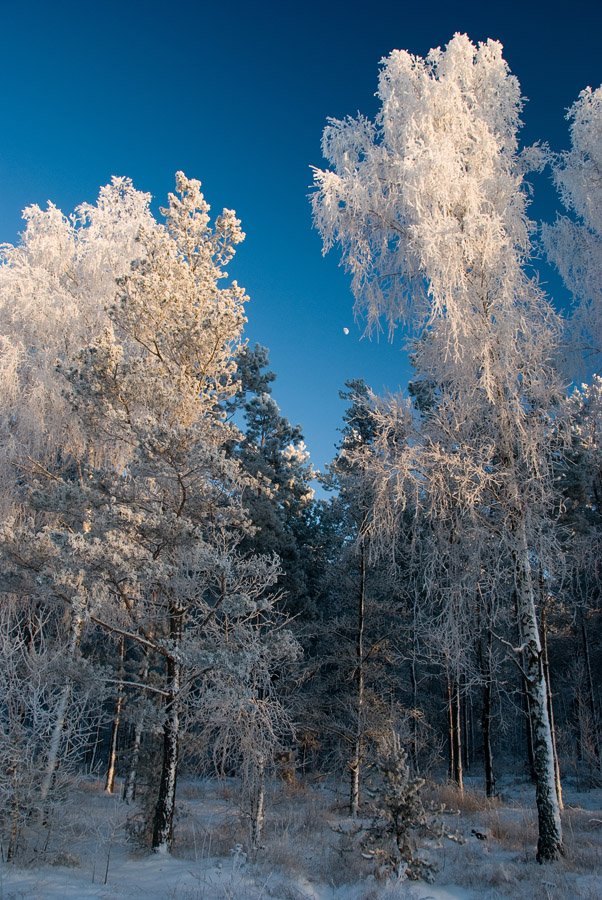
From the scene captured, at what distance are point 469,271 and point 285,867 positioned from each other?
884cm

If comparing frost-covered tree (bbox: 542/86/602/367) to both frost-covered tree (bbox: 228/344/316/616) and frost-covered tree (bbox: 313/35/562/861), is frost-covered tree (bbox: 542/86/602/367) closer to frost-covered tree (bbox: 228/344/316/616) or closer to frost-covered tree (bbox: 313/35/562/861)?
frost-covered tree (bbox: 313/35/562/861)

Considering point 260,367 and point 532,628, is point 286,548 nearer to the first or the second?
point 260,367

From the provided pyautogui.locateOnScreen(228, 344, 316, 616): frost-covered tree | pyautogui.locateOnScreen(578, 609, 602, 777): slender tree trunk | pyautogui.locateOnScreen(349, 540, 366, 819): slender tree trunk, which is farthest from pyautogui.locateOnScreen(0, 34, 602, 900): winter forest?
pyautogui.locateOnScreen(228, 344, 316, 616): frost-covered tree

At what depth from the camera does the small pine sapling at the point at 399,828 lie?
642 cm

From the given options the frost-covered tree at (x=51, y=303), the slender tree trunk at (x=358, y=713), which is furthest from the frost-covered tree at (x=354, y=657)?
the frost-covered tree at (x=51, y=303)

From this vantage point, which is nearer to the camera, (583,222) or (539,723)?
(539,723)

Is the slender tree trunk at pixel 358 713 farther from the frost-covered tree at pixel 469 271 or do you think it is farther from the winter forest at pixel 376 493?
the frost-covered tree at pixel 469 271

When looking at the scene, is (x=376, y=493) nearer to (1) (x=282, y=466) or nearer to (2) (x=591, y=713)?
(1) (x=282, y=466)

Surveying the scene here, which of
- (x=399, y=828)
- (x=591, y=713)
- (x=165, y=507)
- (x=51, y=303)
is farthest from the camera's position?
(x=591, y=713)

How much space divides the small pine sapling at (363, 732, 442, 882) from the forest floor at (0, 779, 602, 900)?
0.21 metres

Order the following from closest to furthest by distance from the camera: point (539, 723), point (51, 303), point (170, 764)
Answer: point (539, 723) → point (170, 764) → point (51, 303)

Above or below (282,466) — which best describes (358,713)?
below

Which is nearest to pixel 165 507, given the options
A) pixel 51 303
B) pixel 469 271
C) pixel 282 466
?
pixel 469 271

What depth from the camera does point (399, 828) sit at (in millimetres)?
6621
